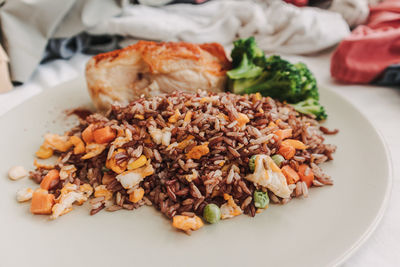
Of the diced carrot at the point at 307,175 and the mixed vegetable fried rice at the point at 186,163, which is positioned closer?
the mixed vegetable fried rice at the point at 186,163

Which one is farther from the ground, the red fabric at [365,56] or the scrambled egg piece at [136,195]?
the red fabric at [365,56]

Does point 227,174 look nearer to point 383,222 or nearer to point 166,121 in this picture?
point 166,121

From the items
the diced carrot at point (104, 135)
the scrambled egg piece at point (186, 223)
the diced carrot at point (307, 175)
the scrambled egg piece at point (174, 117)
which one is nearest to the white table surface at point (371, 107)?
the diced carrot at point (307, 175)

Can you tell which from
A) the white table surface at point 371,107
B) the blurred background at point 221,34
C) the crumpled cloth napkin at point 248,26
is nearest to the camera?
the white table surface at point 371,107

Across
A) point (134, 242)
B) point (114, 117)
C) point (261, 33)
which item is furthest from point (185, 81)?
point (261, 33)

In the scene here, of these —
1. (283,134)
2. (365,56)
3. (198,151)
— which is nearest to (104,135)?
(198,151)

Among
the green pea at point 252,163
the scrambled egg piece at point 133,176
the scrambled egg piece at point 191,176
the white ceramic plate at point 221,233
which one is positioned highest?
the green pea at point 252,163

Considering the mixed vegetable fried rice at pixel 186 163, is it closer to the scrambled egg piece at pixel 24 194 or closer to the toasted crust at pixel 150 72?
the scrambled egg piece at pixel 24 194

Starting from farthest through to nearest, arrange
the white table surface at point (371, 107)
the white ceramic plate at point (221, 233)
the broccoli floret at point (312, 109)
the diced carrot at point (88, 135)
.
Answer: the broccoli floret at point (312, 109) < the diced carrot at point (88, 135) < the white table surface at point (371, 107) < the white ceramic plate at point (221, 233)
